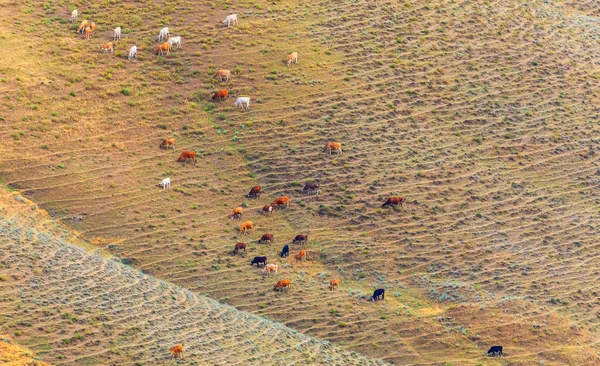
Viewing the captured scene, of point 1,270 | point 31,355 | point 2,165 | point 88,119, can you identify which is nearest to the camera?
point 31,355

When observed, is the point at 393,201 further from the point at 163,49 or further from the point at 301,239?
the point at 163,49

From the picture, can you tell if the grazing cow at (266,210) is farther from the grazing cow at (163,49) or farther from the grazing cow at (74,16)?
the grazing cow at (74,16)

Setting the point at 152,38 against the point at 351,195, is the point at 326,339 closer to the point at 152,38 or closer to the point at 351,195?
the point at 351,195

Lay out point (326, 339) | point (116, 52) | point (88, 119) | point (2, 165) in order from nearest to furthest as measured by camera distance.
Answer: point (326, 339)
point (2, 165)
point (88, 119)
point (116, 52)

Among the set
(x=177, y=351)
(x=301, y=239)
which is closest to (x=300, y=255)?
(x=301, y=239)

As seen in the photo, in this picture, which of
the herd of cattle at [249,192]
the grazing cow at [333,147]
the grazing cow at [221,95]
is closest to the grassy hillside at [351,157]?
the grazing cow at [333,147]

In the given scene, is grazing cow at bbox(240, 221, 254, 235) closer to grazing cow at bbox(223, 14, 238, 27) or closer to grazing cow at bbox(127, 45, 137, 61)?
grazing cow at bbox(127, 45, 137, 61)

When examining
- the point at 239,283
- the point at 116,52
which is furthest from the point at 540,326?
the point at 116,52
